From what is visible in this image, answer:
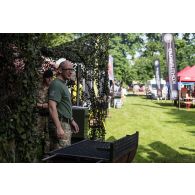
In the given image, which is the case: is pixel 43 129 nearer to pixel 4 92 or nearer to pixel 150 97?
pixel 4 92

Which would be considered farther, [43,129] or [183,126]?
[183,126]

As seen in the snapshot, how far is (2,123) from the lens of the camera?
383 centimetres

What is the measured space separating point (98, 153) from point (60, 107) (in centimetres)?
86

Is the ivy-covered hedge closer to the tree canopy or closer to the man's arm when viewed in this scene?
the man's arm

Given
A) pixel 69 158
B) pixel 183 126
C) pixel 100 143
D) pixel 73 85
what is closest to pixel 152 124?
pixel 183 126

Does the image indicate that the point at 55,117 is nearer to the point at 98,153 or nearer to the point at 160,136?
the point at 98,153

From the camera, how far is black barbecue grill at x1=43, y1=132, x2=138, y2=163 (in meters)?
3.63

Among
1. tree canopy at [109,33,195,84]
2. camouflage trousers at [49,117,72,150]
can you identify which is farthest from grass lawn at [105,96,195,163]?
tree canopy at [109,33,195,84]

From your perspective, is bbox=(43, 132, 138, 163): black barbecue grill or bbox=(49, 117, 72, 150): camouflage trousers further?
bbox=(49, 117, 72, 150): camouflage trousers

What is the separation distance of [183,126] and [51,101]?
913 cm

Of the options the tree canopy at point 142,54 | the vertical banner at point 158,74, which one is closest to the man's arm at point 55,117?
the vertical banner at point 158,74

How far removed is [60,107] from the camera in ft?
14.9

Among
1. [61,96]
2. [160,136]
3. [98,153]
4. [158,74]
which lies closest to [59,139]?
[61,96]

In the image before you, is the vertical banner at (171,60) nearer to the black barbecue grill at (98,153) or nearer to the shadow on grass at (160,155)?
the shadow on grass at (160,155)
